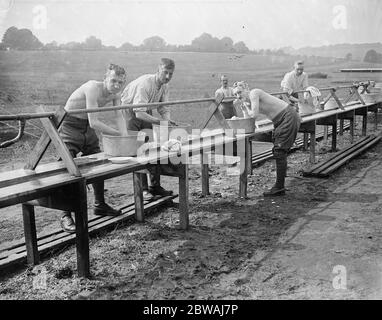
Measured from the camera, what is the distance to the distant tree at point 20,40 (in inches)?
605

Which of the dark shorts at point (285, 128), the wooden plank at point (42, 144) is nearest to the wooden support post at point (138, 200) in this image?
the wooden plank at point (42, 144)

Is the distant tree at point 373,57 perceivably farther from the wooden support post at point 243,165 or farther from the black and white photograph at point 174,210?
the wooden support post at point 243,165

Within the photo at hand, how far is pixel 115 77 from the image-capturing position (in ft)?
12.7

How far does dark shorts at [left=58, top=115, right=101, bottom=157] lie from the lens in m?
4.45

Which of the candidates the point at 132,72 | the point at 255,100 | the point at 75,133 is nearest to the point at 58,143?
the point at 75,133

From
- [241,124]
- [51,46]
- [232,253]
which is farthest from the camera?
[51,46]

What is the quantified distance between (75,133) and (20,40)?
504 inches

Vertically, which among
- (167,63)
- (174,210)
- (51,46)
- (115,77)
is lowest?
(174,210)

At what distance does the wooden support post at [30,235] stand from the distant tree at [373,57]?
77.1 ft

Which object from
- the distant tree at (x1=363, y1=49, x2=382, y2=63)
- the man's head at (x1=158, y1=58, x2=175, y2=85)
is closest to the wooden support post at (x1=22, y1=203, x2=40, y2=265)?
the man's head at (x1=158, y1=58, x2=175, y2=85)

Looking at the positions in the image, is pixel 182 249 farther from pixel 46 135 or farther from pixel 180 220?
pixel 46 135

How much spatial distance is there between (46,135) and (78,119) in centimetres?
→ 123

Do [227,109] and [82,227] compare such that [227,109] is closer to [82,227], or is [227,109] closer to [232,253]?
[232,253]

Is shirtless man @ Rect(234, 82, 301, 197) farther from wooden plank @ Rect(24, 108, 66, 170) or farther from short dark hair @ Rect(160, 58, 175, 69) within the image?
wooden plank @ Rect(24, 108, 66, 170)
